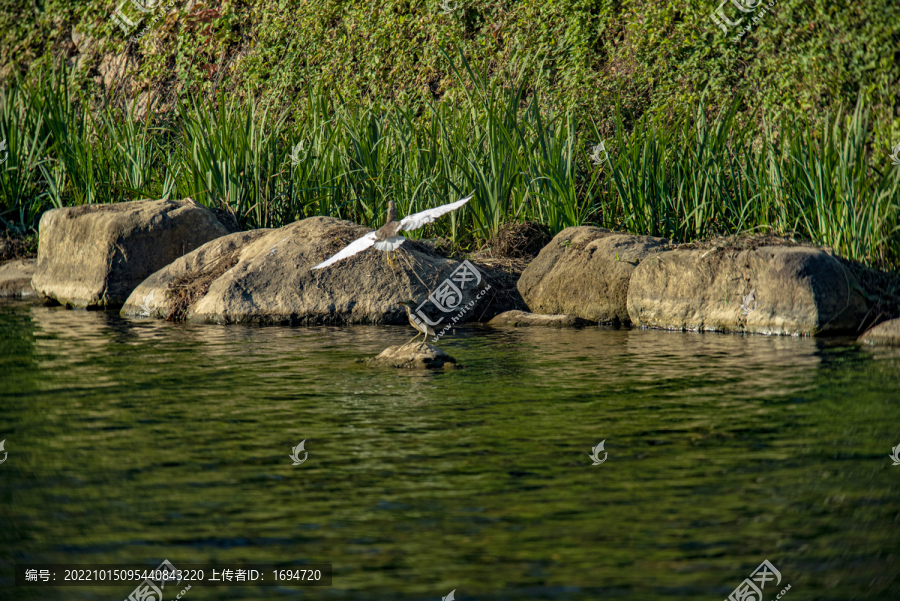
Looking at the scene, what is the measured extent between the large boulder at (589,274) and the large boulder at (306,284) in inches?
25.2

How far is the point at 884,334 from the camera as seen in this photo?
6.77 metres

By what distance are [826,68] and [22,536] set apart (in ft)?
32.1

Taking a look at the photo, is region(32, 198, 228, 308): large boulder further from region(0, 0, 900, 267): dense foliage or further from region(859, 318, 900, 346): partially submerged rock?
region(859, 318, 900, 346): partially submerged rock

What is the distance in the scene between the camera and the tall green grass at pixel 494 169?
26.3 feet

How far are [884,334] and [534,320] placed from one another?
295 cm

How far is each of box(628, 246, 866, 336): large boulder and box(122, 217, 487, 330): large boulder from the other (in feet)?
5.88

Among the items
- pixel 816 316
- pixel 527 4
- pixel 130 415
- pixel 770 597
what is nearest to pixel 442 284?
pixel 816 316

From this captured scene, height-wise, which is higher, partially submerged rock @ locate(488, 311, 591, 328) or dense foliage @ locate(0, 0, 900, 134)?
dense foliage @ locate(0, 0, 900, 134)

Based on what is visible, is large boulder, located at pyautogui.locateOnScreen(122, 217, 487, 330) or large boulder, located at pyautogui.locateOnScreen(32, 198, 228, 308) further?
large boulder, located at pyautogui.locateOnScreen(32, 198, 228, 308)

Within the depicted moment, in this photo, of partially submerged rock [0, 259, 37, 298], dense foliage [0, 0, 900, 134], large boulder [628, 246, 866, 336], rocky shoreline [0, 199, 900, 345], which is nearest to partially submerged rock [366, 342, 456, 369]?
rocky shoreline [0, 199, 900, 345]

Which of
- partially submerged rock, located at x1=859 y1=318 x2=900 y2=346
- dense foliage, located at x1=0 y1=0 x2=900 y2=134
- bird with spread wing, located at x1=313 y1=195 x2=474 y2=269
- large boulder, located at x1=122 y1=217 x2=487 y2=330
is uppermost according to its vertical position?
dense foliage, located at x1=0 y1=0 x2=900 y2=134

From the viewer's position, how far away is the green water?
2771mm

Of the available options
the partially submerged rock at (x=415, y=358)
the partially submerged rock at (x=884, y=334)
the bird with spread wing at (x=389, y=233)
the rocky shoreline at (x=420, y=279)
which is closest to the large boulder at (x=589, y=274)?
the rocky shoreline at (x=420, y=279)

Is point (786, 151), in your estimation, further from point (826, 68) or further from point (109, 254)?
point (109, 254)
